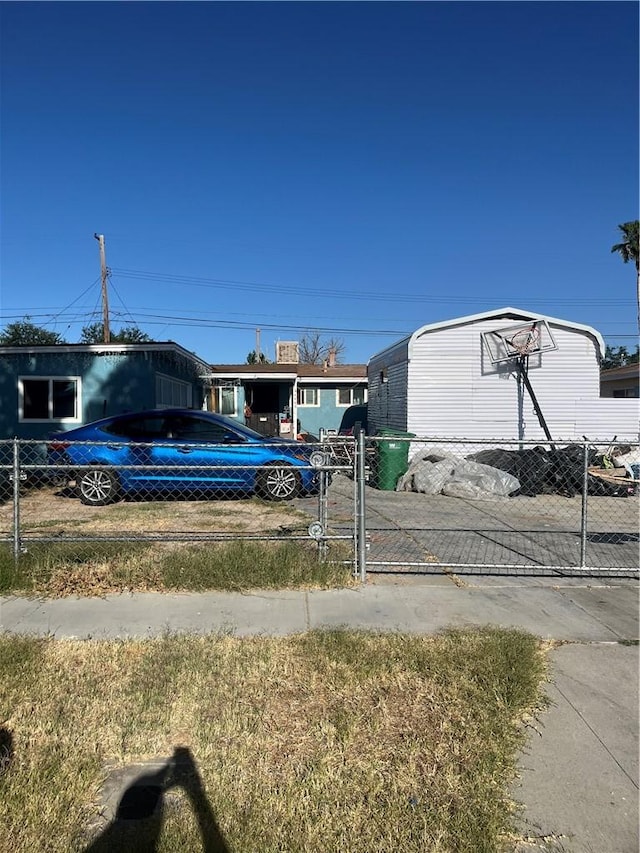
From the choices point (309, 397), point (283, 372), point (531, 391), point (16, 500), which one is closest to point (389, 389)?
point (531, 391)

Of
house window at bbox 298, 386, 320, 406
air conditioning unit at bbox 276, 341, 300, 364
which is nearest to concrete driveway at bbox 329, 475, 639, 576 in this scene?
house window at bbox 298, 386, 320, 406

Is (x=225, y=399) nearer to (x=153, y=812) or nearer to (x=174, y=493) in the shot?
(x=174, y=493)

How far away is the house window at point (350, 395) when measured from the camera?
2822 centimetres

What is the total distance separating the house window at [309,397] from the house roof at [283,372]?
2.70 ft

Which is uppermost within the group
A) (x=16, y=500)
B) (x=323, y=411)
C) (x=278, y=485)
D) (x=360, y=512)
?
(x=323, y=411)

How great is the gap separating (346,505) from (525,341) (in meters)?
8.46

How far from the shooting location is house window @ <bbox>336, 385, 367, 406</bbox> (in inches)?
1111

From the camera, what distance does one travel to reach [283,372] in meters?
23.4

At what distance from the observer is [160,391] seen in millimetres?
15336

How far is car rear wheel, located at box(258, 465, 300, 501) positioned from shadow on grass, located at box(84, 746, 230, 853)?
6.95 m

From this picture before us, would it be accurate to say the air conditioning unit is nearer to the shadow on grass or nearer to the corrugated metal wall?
the corrugated metal wall

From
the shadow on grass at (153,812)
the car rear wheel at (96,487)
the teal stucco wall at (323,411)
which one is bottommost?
the shadow on grass at (153,812)

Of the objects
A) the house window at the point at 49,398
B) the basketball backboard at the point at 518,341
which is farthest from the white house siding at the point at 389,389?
the house window at the point at 49,398

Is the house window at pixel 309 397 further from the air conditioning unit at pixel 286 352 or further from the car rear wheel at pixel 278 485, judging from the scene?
the car rear wheel at pixel 278 485
